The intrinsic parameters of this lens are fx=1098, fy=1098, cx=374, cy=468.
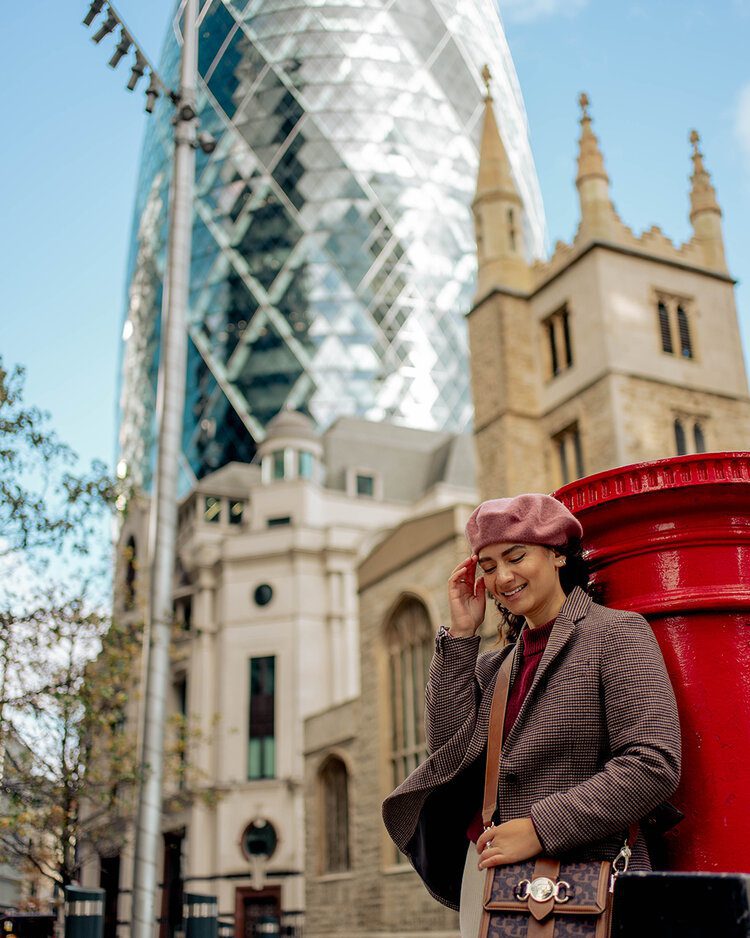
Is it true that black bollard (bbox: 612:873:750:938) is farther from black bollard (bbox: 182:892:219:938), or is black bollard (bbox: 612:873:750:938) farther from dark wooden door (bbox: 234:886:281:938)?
dark wooden door (bbox: 234:886:281:938)

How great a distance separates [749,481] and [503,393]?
25.2 metres

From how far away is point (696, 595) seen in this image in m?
2.78

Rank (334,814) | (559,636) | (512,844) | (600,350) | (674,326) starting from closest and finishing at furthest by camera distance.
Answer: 1. (512,844)
2. (559,636)
3. (600,350)
4. (674,326)
5. (334,814)

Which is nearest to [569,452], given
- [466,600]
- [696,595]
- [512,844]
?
[466,600]

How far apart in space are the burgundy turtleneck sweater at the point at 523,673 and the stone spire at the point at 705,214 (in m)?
27.8

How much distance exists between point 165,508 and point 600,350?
16.6 meters

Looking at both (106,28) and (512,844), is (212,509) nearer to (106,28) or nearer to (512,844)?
(106,28)

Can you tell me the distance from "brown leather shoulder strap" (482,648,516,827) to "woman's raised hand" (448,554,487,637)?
0.70ft

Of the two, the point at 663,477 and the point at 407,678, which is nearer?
the point at 663,477

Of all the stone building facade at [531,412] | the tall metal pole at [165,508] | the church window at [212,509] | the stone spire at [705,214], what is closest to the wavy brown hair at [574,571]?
the tall metal pole at [165,508]

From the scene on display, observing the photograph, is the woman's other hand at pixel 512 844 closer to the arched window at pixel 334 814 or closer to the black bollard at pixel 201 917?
the black bollard at pixel 201 917

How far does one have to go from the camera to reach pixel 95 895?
908 centimetres

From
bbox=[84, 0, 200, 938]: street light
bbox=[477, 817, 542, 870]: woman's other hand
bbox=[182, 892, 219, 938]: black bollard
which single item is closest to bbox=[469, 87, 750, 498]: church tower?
bbox=[84, 0, 200, 938]: street light

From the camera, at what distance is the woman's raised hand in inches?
120
